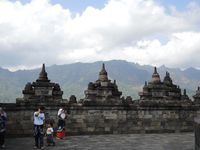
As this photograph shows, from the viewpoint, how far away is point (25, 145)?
16188 mm

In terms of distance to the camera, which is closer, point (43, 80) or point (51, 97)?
point (51, 97)

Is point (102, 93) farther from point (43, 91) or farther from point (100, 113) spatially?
point (43, 91)

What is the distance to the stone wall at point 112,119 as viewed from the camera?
20.1 meters

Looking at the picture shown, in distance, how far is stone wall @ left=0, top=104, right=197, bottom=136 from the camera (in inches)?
792

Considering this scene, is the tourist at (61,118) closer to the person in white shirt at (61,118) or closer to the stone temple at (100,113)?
the person in white shirt at (61,118)

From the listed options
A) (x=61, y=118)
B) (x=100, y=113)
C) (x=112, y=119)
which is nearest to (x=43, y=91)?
(x=100, y=113)

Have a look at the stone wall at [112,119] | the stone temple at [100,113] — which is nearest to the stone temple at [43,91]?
→ the stone temple at [100,113]

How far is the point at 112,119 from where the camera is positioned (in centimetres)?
2178

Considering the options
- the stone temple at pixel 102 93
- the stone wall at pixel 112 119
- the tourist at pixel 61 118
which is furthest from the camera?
the stone temple at pixel 102 93

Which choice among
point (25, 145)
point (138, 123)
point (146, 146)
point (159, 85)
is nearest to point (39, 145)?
point (25, 145)

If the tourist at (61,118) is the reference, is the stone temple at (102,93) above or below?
above

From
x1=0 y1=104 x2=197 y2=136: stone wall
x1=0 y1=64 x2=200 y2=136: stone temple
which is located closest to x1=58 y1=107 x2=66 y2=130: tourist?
x1=0 y1=64 x2=200 y2=136: stone temple

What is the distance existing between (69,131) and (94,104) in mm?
2188

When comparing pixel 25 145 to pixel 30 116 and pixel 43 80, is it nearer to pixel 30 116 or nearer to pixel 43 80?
pixel 30 116
